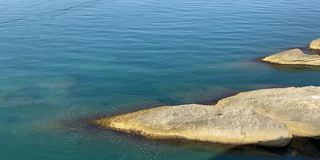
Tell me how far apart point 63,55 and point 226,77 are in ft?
62.1

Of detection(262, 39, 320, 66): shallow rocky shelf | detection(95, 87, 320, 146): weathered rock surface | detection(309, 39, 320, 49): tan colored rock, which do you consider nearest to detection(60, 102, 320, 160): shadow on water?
detection(95, 87, 320, 146): weathered rock surface

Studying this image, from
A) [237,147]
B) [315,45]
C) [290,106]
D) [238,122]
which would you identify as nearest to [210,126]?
[238,122]

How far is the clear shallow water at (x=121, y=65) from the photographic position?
101 ft

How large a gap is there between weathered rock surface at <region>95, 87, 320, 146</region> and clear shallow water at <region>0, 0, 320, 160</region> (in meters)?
1.04

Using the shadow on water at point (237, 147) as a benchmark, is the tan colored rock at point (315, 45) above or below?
above

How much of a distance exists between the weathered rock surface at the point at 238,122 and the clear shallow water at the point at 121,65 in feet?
3.42

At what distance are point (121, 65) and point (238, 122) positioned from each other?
20653 millimetres

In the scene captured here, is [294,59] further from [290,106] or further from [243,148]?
[243,148]

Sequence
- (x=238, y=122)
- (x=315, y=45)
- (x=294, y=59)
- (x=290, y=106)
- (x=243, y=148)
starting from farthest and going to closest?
(x=315, y=45)
(x=294, y=59)
(x=290, y=106)
(x=238, y=122)
(x=243, y=148)

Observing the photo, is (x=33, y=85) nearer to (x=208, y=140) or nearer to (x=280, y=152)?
(x=208, y=140)

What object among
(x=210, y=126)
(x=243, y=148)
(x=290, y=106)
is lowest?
(x=243, y=148)

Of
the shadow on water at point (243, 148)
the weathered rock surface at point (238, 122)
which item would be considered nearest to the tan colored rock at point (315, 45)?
the weathered rock surface at point (238, 122)

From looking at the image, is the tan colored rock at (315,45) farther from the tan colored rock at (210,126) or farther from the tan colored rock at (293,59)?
the tan colored rock at (210,126)

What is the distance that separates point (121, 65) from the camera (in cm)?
4862
